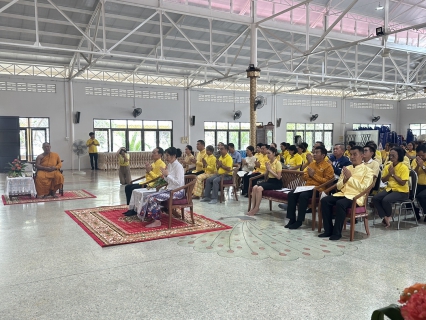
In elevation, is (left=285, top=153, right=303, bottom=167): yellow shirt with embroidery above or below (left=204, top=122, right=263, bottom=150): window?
below

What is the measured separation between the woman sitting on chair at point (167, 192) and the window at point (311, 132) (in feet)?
55.6

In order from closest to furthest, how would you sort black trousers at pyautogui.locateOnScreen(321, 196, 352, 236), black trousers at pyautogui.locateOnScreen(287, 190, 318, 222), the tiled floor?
the tiled floor < black trousers at pyautogui.locateOnScreen(321, 196, 352, 236) < black trousers at pyautogui.locateOnScreen(287, 190, 318, 222)

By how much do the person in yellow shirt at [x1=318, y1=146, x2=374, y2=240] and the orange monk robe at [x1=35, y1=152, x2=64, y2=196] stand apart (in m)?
6.15

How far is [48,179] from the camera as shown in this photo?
27.2 ft

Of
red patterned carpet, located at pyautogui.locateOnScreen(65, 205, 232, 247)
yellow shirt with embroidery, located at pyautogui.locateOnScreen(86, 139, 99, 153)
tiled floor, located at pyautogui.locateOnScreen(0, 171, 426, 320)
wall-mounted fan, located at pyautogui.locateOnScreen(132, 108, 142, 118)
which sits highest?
wall-mounted fan, located at pyautogui.locateOnScreen(132, 108, 142, 118)

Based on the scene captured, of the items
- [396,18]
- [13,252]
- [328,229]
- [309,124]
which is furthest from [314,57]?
[13,252]

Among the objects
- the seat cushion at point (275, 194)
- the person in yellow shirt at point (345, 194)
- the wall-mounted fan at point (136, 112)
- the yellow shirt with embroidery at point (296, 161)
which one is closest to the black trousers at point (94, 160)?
the wall-mounted fan at point (136, 112)

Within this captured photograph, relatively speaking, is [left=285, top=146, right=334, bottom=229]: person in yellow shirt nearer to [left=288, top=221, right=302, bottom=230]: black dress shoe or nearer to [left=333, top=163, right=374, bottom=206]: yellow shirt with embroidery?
[left=288, top=221, right=302, bottom=230]: black dress shoe

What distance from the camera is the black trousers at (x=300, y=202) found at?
17.1 ft

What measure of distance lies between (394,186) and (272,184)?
1.89 meters

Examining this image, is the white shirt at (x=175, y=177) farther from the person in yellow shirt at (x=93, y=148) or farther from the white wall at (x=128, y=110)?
the white wall at (x=128, y=110)

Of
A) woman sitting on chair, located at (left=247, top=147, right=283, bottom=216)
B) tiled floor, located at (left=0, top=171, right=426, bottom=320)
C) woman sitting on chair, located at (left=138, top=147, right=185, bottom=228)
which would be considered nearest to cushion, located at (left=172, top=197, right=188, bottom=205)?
woman sitting on chair, located at (left=138, top=147, right=185, bottom=228)

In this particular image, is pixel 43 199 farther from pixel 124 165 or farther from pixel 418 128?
pixel 418 128

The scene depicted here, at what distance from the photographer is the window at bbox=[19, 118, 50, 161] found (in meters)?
15.0
